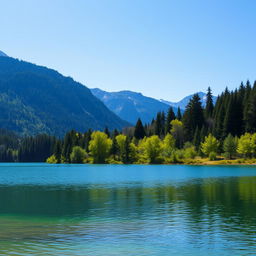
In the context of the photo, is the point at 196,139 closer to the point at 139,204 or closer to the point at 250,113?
the point at 250,113

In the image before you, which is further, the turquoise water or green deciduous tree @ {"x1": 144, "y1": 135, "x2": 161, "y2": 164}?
green deciduous tree @ {"x1": 144, "y1": 135, "x2": 161, "y2": 164}

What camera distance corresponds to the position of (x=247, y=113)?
182875 mm

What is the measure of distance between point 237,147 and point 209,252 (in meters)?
150

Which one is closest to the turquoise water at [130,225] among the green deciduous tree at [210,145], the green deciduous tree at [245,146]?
the green deciduous tree at [245,146]

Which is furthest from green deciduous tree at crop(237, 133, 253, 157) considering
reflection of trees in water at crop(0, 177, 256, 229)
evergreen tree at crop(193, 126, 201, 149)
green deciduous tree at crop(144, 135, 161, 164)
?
reflection of trees in water at crop(0, 177, 256, 229)

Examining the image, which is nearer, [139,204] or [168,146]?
[139,204]

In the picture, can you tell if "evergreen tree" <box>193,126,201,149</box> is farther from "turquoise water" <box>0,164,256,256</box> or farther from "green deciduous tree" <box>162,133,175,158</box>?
"turquoise water" <box>0,164,256,256</box>

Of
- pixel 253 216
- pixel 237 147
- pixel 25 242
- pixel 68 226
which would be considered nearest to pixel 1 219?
pixel 68 226

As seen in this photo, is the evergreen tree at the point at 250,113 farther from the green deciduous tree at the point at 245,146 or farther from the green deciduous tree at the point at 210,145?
the green deciduous tree at the point at 245,146

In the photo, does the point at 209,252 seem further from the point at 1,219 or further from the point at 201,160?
the point at 201,160

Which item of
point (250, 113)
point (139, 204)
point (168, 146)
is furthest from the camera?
point (168, 146)

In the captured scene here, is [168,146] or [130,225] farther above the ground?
[168,146]

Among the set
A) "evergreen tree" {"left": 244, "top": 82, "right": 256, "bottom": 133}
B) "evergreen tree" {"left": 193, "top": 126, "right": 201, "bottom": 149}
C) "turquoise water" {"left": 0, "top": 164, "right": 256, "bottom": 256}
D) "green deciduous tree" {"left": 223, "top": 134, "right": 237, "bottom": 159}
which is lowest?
"turquoise water" {"left": 0, "top": 164, "right": 256, "bottom": 256}

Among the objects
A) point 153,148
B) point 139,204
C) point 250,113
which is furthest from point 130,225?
point 250,113
